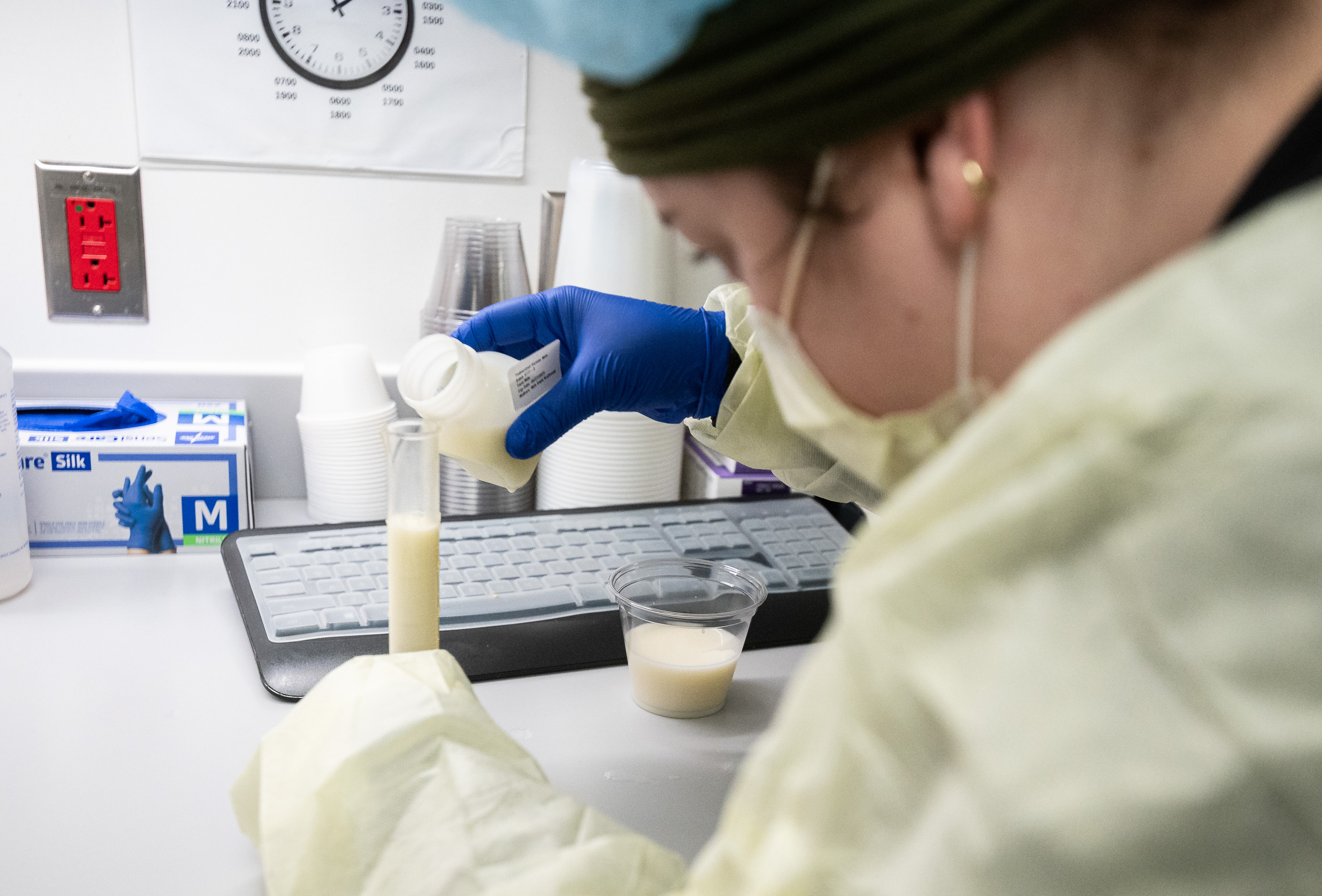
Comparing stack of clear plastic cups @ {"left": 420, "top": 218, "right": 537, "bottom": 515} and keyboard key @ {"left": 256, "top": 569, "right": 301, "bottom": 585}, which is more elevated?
stack of clear plastic cups @ {"left": 420, "top": 218, "right": 537, "bottom": 515}

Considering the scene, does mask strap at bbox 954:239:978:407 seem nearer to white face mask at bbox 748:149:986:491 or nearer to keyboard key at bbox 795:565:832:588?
white face mask at bbox 748:149:986:491

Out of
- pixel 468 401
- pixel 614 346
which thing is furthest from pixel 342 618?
pixel 614 346

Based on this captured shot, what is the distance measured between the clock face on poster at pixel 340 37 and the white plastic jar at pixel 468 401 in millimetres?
602

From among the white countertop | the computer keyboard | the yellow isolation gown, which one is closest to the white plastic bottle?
the white countertop

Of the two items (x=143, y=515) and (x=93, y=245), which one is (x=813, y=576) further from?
(x=93, y=245)

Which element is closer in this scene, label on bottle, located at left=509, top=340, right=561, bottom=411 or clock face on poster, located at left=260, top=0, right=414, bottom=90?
label on bottle, located at left=509, top=340, right=561, bottom=411

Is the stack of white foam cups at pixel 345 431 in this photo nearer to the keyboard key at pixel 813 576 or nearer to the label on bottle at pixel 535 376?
the label on bottle at pixel 535 376

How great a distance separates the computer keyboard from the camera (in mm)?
957

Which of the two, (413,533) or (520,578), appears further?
(520,578)

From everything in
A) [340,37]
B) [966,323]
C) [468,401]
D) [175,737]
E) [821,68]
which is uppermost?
[340,37]

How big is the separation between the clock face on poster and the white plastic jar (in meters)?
0.60

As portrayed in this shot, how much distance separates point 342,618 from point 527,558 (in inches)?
9.3

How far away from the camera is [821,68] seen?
1.38ft

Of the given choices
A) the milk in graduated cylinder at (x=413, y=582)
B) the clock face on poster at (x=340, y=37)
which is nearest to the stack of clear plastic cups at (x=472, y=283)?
the clock face on poster at (x=340, y=37)
